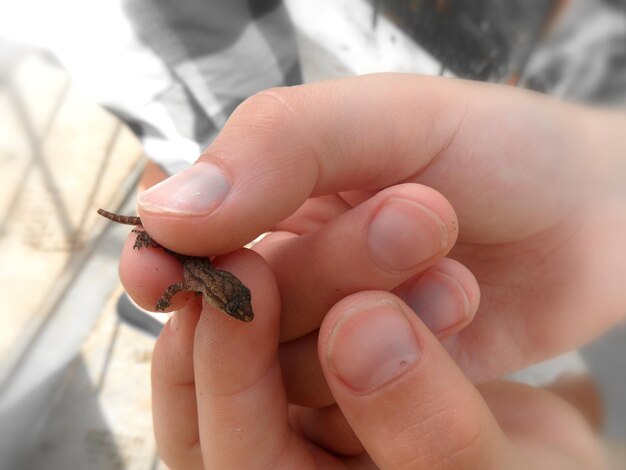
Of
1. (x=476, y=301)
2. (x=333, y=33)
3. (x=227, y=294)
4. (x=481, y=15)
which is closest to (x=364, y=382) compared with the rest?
(x=227, y=294)

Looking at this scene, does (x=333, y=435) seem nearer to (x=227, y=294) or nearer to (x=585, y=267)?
(x=227, y=294)

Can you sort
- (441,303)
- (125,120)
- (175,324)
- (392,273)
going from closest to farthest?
(392,273)
(441,303)
(175,324)
(125,120)

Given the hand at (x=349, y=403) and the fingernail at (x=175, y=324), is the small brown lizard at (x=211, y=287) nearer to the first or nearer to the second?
the hand at (x=349, y=403)

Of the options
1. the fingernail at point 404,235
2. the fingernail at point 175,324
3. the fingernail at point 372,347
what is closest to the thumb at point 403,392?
the fingernail at point 372,347

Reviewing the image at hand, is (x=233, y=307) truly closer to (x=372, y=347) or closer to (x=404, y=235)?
(x=372, y=347)

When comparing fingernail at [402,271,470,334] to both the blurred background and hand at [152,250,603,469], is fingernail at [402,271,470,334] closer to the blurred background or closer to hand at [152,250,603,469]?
hand at [152,250,603,469]

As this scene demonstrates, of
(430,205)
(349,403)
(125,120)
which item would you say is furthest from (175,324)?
(125,120)

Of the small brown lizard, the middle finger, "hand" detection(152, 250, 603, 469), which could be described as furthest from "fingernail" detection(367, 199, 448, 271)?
the small brown lizard
